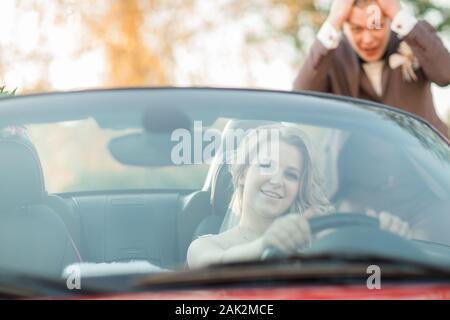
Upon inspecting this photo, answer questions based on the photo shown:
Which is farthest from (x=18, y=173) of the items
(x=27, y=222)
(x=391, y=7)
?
(x=391, y=7)

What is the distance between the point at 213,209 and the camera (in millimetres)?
3391

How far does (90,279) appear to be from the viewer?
2191mm

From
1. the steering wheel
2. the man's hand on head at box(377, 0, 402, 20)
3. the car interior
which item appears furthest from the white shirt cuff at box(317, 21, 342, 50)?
the steering wheel

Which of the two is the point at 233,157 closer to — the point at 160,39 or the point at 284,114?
the point at 284,114

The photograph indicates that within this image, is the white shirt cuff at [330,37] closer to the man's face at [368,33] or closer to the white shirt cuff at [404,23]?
the man's face at [368,33]

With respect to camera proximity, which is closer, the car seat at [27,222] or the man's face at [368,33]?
the car seat at [27,222]

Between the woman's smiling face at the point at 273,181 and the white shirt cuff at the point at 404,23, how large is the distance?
2.70 metres

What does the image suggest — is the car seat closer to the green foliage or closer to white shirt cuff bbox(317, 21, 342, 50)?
white shirt cuff bbox(317, 21, 342, 50)

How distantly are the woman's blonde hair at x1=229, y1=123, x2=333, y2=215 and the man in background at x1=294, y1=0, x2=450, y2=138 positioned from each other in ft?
8.49

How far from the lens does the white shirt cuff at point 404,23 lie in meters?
5.40

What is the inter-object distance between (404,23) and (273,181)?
2.83m

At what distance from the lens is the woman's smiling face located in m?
2.76

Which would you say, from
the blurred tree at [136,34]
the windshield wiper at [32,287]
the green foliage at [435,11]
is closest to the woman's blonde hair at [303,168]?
the windshield wiper at [32,287]

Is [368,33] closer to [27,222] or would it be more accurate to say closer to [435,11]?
[27,222]
